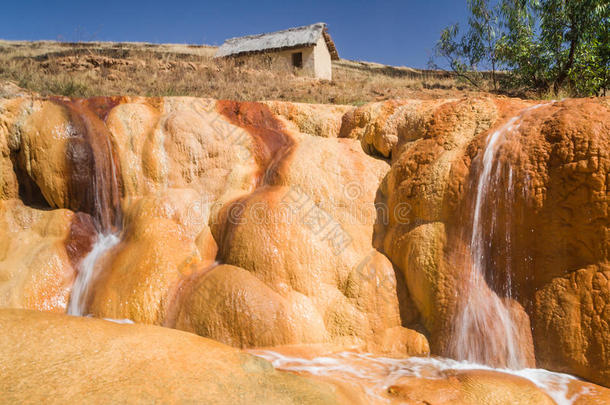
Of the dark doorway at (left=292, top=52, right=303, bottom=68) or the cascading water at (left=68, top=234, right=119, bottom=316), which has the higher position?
the dark doorway at (left=292, top=52, right=303, bottom=68)

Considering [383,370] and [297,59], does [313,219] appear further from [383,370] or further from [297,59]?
[297,59]

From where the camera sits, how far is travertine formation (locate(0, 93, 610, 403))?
351cm

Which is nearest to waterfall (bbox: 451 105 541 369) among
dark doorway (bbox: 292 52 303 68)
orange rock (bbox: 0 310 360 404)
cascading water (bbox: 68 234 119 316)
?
orange rock (bbox: 0 310 360 404)

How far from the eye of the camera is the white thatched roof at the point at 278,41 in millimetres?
17922

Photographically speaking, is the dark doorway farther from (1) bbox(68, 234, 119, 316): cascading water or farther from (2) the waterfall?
(2) the waterfall

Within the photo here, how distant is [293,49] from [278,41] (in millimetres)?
1195

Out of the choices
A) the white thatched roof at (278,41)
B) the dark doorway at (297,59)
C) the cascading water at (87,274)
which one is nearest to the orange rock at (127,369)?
the cascading water at (87,274)

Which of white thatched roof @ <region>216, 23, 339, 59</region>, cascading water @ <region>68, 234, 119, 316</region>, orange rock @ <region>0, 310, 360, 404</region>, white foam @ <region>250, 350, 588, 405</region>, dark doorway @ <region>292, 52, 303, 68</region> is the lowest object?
white foam @ <region>250, 350, 588, 405</region>

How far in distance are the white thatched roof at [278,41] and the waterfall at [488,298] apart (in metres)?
15.1

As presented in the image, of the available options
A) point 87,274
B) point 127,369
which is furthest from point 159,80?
point 127,369

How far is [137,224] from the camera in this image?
492 cm

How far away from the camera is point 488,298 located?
3.75 meters

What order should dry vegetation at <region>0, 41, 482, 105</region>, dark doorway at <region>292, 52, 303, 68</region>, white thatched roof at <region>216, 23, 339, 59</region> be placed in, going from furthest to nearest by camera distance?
1. dark doorway at <region>292, 52, 303, 68</region>
2. white thatched roof at <region>216, 23, 339, 59</region>
3. dry vegetation at <region>0, 41, 482, 105</region>

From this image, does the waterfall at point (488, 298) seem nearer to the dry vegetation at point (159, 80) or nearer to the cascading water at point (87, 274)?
the cascading water at point (87, 274)
